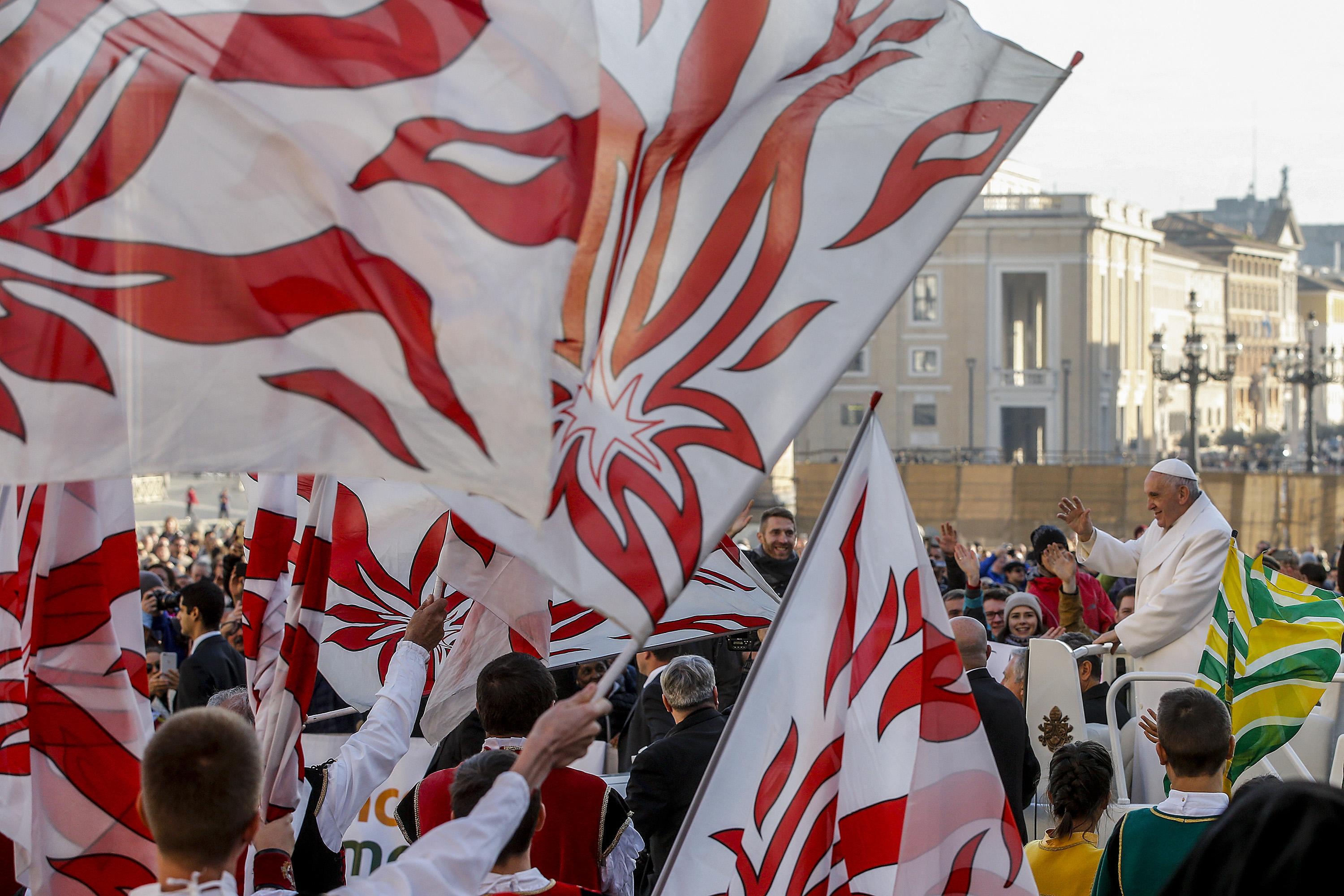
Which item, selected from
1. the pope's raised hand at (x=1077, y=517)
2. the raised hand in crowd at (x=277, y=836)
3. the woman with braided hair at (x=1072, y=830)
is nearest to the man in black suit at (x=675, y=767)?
the woman with braided hair at (x=1072, y=830)

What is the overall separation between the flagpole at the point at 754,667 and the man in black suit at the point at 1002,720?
1.42 meters

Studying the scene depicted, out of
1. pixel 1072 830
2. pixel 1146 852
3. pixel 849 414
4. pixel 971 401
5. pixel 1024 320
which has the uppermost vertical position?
pixel 1024 320

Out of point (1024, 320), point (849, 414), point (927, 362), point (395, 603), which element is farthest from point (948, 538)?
point (1024, 320)

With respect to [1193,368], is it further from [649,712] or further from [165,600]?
[649,712]

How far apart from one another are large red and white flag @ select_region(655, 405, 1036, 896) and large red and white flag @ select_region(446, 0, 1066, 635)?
524 mm

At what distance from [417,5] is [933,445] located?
69.9 m

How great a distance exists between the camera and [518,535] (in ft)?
9.89

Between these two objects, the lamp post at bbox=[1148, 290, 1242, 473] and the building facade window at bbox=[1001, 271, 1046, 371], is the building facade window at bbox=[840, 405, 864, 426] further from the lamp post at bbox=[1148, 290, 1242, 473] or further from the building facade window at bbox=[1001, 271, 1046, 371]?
the lamp post at bbox=[1148, 290, 1242, 473]

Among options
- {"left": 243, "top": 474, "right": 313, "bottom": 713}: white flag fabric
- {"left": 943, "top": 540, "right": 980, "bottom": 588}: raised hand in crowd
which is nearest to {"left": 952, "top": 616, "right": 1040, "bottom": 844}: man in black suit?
{"left": 243, "top": 474, "right": 313, "bottom": 713}: white flag fabric

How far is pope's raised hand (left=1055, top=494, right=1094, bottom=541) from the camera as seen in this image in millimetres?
7121

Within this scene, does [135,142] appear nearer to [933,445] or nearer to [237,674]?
[237,674]

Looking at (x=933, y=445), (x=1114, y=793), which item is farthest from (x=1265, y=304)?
(x=1114, y=793)

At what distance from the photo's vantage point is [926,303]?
72.6 meters

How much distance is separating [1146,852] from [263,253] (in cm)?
246
